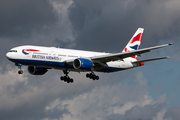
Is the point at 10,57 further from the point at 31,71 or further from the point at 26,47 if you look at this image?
the point at 31,71

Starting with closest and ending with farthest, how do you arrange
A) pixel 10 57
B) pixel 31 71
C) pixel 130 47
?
pixel 10 57 < pixel 31 71 < pixel 130 47

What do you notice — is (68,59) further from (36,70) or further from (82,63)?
(36,70)

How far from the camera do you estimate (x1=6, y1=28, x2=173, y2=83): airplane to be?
58000 millimetres

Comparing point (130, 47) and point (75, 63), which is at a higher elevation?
point (130, 47)

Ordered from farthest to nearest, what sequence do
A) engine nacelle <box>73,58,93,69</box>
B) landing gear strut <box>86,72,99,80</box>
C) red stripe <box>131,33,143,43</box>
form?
red stripe <box>131,33,143,43</box>, landing gear strut <box>86,72,99,80</box>, engine nacelle <box>73,58,93,69</box>

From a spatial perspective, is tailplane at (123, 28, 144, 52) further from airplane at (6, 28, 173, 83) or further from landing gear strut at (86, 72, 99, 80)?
landing gear strut at (86, 72, 99, 80)

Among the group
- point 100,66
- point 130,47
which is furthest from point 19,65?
point 130,47

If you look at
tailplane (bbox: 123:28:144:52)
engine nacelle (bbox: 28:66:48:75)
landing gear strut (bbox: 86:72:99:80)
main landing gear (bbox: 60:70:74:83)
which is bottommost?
landing gear strut (bbox: 86:72:99:80)

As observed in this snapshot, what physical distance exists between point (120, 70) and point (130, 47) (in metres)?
7.22

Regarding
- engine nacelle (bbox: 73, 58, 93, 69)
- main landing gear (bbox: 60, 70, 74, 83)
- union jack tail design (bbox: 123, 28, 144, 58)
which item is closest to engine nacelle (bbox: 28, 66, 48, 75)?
main landing gear (bbox: 60, 70, 74, 83)

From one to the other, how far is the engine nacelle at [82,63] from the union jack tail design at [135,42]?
49.0 feet

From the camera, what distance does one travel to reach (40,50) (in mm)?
59156

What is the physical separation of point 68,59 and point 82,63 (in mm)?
2972

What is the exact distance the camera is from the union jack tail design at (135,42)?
7419 cm
